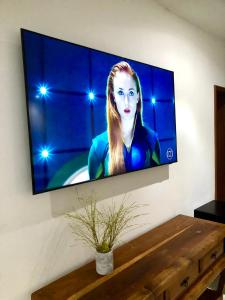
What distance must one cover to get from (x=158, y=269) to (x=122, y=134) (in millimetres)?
896

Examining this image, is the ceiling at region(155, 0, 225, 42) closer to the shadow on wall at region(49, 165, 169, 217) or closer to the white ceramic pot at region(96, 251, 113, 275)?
the shadow on wall at region(49, 165, 169, 217)

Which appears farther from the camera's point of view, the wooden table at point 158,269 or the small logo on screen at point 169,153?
the small logo on screen at point 169,153

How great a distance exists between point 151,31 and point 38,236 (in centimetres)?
182

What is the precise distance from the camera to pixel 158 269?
1554 millimetres

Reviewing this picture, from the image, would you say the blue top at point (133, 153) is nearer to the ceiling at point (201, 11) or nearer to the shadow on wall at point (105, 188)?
the shadow on wall at point (105, 188)

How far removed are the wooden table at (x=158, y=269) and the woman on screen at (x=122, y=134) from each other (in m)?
0.58

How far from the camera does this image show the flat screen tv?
1.32m

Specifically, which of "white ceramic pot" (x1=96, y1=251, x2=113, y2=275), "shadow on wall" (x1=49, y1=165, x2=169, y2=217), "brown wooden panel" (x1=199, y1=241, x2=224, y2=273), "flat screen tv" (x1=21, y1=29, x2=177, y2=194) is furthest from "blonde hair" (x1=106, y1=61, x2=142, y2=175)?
"brown wooden panel" (x1=199, y1=241, x2=224, y2=273)

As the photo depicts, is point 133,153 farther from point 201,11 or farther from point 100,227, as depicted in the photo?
point 201,11

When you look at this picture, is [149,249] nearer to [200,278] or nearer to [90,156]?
[200,278]

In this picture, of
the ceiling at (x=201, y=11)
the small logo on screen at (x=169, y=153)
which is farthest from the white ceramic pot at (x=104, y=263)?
the ceiling at (x=201, y=11)

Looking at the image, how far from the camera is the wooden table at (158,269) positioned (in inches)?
53.6

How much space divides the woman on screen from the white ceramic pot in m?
0.47

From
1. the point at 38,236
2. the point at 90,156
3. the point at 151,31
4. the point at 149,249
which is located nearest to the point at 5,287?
the point at 38,236
